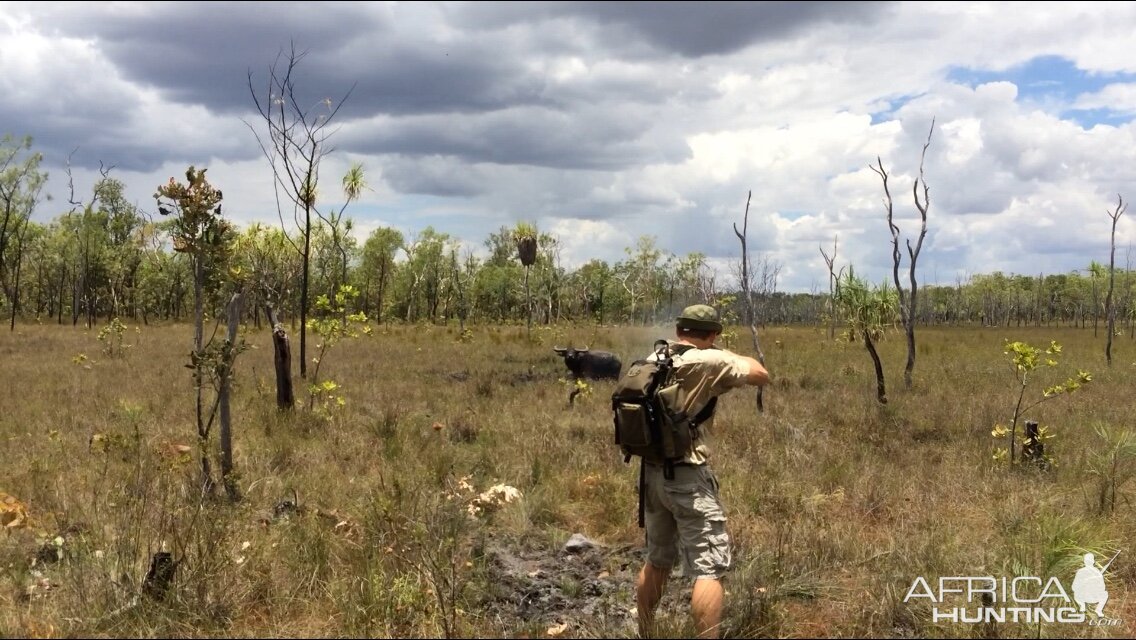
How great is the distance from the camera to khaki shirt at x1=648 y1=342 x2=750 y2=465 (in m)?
3.46

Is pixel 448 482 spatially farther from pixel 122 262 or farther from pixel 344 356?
pixel 122 262

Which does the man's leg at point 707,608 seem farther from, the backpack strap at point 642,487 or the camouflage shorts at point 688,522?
the backpack strap at point 642,487

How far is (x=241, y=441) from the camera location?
24.6ft

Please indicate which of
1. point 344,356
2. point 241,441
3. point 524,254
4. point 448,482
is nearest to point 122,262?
point 524,254

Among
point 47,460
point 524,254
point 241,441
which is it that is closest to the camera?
point 47,460

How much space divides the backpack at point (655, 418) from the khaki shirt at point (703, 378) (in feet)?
0.14

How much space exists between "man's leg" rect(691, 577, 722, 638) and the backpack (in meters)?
0.54

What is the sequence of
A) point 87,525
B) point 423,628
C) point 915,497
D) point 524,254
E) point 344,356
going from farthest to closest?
point 524,254
point 344,356
point 915,497
point 87,525
point 423,628

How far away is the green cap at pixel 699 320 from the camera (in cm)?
366

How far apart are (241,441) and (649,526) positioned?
5536mm

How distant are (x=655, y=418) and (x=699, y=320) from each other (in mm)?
613

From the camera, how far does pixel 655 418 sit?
340 centimetres

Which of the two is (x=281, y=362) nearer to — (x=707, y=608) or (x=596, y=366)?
(x=596, y=366)

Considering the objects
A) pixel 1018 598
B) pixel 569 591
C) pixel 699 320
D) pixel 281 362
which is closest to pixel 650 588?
pixel 569 591
